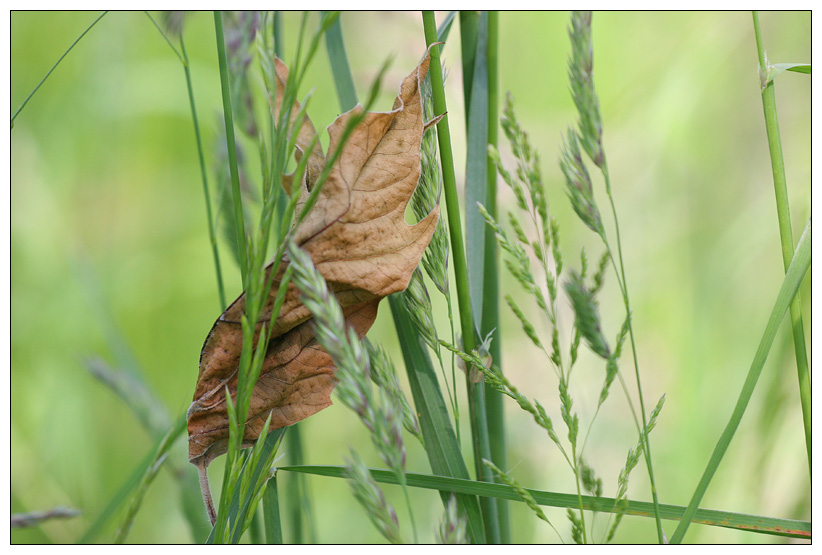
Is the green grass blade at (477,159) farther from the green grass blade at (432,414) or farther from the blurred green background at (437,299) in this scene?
A: the blurred green background at (437,299)

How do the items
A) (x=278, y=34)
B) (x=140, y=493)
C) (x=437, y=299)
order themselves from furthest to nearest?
1. (x=437, y=299)
2. (x=278, y=34)
3. (x=140, y=493)

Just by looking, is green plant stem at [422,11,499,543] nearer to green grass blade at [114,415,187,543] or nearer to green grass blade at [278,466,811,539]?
green grass blade at [278,466,811,539]

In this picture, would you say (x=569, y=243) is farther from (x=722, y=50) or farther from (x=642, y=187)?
(x=722, y=50)

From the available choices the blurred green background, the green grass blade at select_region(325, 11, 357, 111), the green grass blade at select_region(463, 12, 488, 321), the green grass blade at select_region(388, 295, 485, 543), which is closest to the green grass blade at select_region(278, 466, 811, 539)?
the green grass blade at select_region(388, 295, 485, 543)

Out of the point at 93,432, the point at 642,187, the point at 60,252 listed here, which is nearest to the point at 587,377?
the point at 642,187

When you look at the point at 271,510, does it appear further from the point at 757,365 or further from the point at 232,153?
the point at 757,365

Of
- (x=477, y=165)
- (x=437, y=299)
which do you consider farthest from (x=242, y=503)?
(x=437, y=299)
